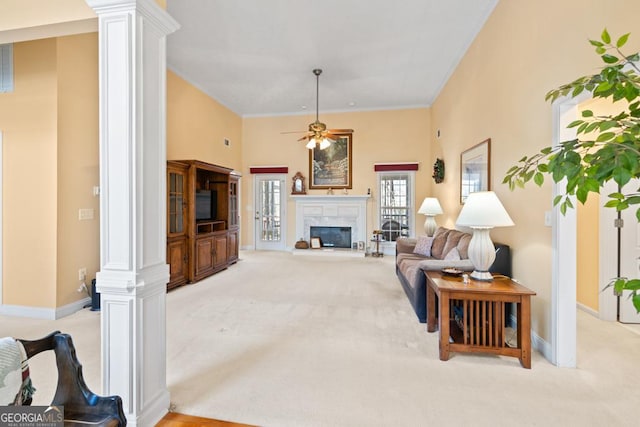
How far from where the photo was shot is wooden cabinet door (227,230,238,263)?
5.89 meters

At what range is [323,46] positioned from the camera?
4.43 m

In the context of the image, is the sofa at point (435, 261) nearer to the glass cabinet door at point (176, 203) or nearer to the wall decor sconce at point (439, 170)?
the wall decor sconce at point (439, 170)

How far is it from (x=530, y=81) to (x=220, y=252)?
510 centimetres

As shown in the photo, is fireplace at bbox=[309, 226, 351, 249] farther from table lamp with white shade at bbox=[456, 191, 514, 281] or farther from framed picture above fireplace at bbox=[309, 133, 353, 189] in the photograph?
table lamp with white shade at bbox=[456, 191, 514, 281]

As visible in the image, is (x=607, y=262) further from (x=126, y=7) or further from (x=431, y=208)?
(x=126, y=7)

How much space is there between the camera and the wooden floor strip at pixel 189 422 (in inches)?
67.0

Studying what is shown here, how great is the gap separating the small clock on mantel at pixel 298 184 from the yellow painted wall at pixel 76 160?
4579mm

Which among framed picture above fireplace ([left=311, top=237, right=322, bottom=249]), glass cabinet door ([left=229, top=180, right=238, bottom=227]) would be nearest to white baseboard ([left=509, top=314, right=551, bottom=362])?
glass cabinet door ([left=229, top=180, right=238, bottom=227])

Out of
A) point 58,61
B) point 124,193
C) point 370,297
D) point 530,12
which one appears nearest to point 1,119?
point 58,61

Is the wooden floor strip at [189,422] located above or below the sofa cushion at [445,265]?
below

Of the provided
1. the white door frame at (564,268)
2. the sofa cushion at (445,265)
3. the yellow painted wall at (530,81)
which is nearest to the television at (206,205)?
the sofa cushion at (445,265)

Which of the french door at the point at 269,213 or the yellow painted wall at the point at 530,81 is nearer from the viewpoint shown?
the yellow painted wall at the point at 530,81

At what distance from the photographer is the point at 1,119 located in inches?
134

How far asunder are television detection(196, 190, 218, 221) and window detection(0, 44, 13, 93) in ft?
8.35
